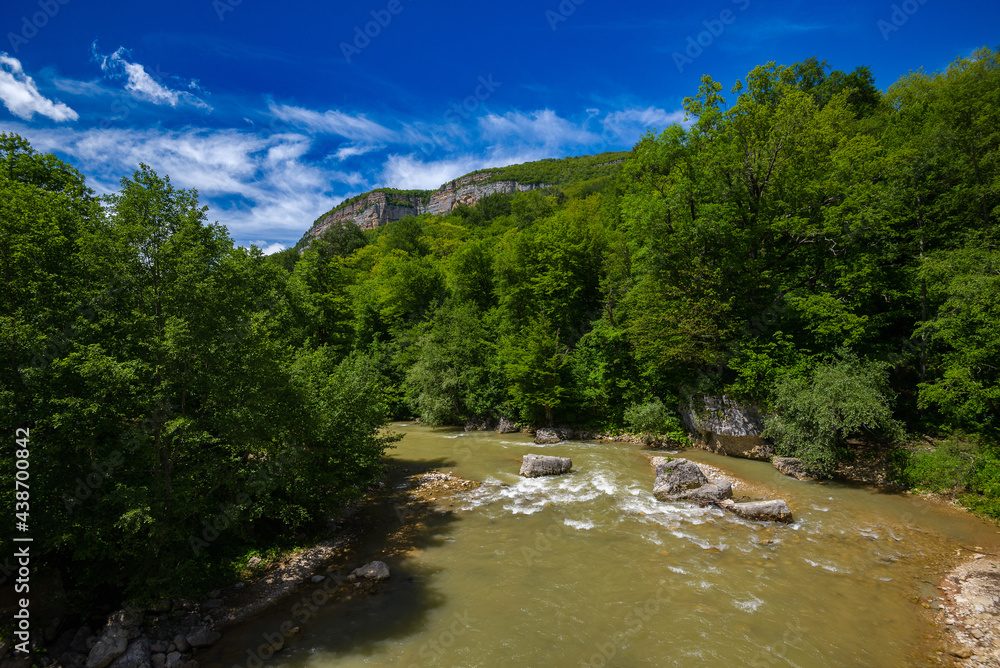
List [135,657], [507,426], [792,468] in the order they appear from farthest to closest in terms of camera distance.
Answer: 1. [507,426]
2. [792,468]
3. [135,657]

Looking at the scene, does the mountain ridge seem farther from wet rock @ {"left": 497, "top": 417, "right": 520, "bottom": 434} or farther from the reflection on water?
the reflection on water

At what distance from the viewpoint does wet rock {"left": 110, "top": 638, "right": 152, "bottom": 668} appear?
257 inches

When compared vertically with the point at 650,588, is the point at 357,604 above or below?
below

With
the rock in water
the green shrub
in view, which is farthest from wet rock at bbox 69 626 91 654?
the green shrub

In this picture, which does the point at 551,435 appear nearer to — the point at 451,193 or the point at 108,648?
the point at 108,648

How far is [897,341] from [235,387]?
24561mm

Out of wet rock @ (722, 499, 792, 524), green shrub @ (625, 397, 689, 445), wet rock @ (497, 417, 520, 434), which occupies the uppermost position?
green shrub @ (625, 397, 689, 445)

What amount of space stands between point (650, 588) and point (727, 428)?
1278cm

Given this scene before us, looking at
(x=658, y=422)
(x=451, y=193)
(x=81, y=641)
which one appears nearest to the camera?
→ (x=81, y=641)

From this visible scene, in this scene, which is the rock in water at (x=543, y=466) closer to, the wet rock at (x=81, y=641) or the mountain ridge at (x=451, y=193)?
the wet rock at (x=81, y=641)

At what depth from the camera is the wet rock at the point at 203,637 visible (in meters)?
7.29

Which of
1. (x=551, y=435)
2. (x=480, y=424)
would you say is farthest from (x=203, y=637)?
(x=480, y=424)

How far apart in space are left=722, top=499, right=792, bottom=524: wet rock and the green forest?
4371 millimetres

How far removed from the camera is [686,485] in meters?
13.7
